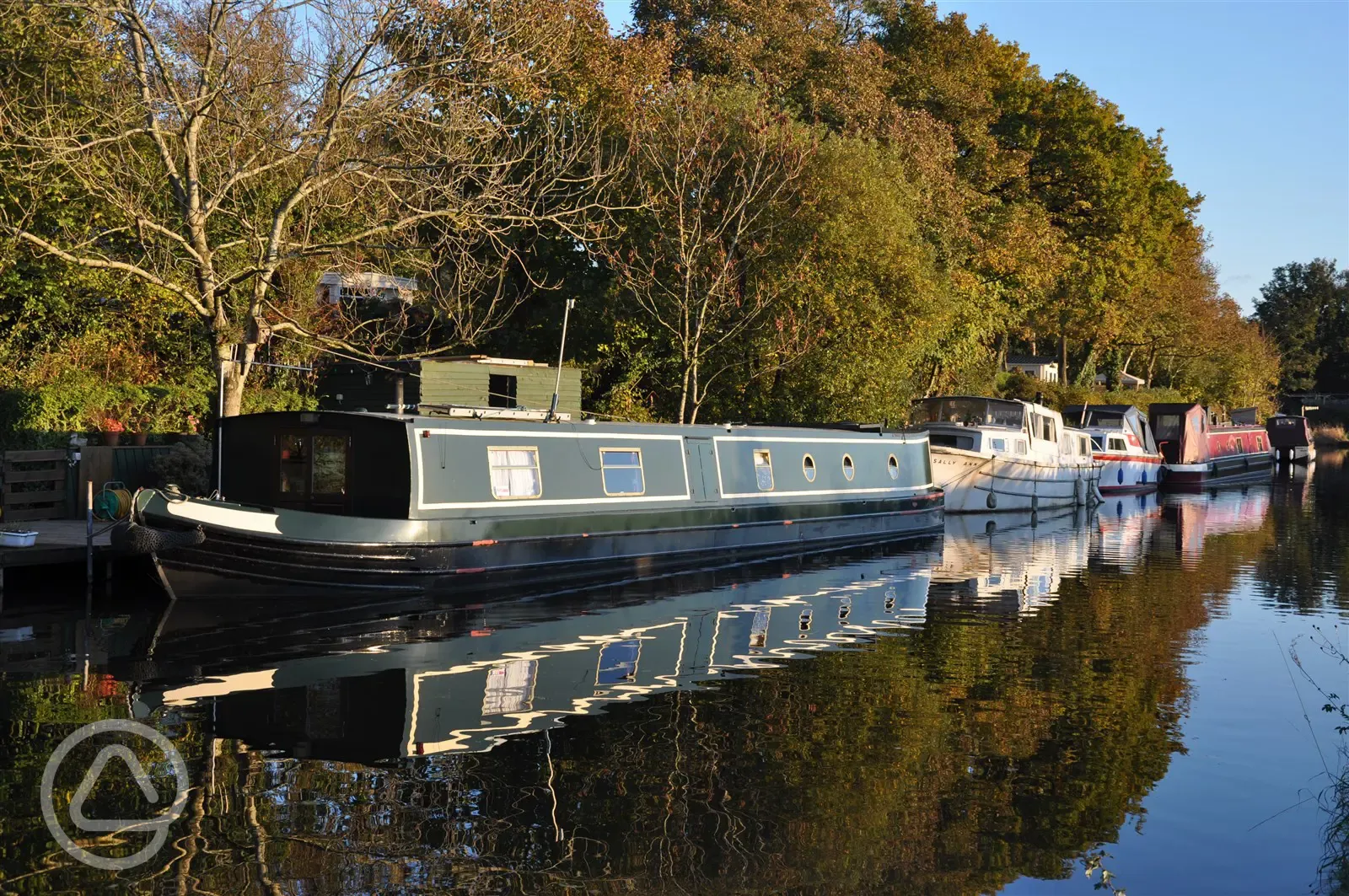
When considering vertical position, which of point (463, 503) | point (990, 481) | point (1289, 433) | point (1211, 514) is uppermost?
point (1289, 433)

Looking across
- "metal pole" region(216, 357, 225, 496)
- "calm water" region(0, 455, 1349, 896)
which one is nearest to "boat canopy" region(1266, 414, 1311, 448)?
"calm water" region(0, 455, 1349, 896)

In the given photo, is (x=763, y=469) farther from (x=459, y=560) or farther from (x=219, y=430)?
(x=219, y=430)

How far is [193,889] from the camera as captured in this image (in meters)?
7.43

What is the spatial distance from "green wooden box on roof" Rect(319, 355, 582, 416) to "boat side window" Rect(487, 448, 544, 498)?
1955mm

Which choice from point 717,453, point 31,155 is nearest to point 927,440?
point 717,453

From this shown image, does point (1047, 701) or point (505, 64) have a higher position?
point (505, 64)

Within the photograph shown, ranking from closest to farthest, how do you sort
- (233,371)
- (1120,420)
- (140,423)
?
1. (233,371)
2. (140,423)
3. (1120,420)

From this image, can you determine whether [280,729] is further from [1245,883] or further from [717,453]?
[717,453]

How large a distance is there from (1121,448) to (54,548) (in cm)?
3577

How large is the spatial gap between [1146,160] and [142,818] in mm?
58507

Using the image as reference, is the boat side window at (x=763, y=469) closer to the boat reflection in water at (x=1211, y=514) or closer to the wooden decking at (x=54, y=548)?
the boat reflection in water at (x=1211, y=514)

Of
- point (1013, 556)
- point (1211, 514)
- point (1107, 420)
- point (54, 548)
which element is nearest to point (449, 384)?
point (54, 548)

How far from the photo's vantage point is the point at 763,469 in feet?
80.4

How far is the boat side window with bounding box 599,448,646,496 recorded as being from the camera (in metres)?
21.1
